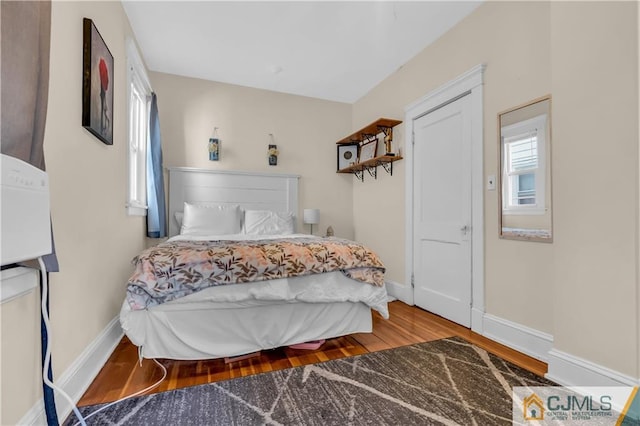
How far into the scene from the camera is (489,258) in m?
2.22

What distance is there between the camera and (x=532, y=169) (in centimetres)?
195

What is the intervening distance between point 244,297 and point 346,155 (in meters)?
2.92

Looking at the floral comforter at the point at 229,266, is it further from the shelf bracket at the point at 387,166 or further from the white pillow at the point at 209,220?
the shelf bracket at the point at 387,166

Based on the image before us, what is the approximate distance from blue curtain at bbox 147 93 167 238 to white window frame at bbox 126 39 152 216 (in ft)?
0.20

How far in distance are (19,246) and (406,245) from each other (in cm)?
301

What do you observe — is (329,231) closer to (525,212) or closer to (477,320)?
(477,320)

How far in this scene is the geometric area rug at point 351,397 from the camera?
4.25 feet

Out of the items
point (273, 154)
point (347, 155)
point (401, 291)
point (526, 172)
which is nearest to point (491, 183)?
point (526, 172)

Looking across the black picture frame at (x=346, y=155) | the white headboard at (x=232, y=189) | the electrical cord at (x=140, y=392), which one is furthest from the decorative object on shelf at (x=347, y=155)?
the electrical cord at (x=140, y=392)

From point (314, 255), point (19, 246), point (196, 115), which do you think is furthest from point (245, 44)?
point (19, 246)

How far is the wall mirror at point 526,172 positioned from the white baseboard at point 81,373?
2778mm

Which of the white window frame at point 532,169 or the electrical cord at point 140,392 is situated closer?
the electrical cord at point 140,392

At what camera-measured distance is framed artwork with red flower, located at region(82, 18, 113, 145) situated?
5.15ft

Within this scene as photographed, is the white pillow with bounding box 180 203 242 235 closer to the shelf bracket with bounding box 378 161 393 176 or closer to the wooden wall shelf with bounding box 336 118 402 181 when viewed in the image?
the wooden wall shelf with bounding box 336 118 402 181
